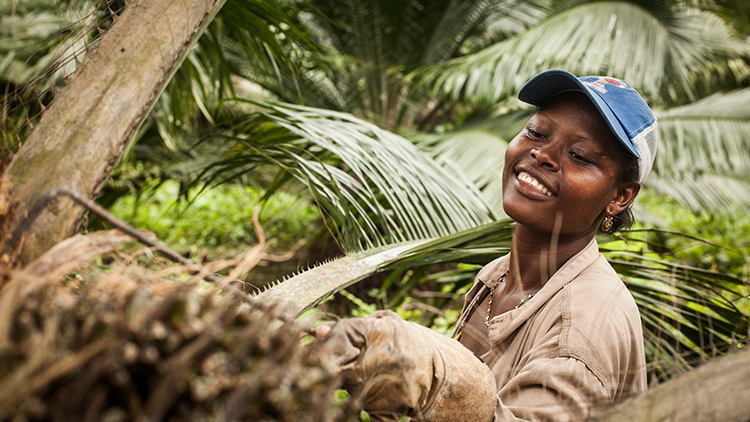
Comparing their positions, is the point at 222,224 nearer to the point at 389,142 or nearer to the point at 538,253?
the point at 389,142

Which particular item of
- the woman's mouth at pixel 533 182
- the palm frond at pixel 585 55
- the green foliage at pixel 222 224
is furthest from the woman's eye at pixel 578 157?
the green foliage at pixel 222 224

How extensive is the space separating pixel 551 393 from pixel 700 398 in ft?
1.12

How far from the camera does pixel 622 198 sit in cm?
138

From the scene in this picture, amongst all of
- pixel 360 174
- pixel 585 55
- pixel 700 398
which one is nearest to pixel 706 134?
pixel 585 55

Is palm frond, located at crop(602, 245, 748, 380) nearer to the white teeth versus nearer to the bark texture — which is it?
the white teeth

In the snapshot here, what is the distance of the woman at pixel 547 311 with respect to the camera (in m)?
0.83

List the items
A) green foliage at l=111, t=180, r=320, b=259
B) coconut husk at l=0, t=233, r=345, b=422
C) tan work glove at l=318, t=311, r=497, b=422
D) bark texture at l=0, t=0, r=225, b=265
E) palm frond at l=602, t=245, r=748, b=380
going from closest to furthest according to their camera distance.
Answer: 1. coconut husk at l=0, t=233, r=345, b=422
2. tan work glove at l=318, t=311, r=497, b=422
3. bark texture at l=0, t=0, r=225, b=265
4. palm frond at l=602, t=245, r=748, b=380
5. green foliage at l=111, t=180, r=320, b=259

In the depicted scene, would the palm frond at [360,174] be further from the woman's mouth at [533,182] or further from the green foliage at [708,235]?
the green foliage at [708,235]

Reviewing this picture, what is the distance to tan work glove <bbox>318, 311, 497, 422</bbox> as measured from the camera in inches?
31.1

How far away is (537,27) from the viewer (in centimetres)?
363

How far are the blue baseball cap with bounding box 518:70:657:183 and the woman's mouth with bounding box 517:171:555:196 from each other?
21cm

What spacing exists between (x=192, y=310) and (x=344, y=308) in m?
3.46

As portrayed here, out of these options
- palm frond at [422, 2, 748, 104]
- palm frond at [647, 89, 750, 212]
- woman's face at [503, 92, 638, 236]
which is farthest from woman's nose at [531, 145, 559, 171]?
palm frond at [647, 89, 750, 212]

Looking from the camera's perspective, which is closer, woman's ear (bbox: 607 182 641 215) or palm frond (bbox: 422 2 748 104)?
woman's ear (bbox: 607 182 641 215)
